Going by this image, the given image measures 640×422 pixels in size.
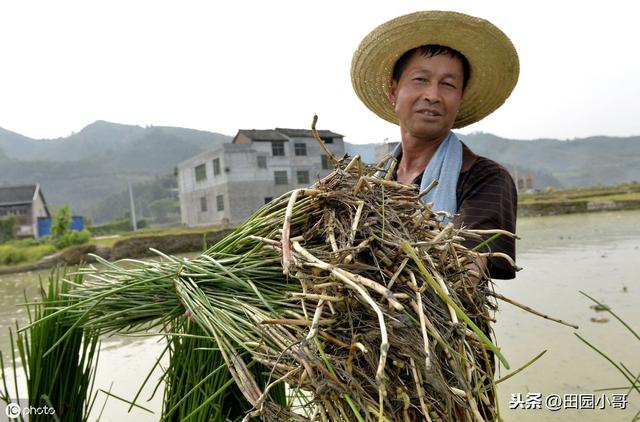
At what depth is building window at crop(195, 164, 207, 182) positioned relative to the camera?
2669 centimetres

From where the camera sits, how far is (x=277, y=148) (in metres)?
25.9

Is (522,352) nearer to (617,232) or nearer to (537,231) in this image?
(617,232)

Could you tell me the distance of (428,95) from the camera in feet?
4.94

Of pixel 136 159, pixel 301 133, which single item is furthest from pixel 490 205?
pixel 136 159

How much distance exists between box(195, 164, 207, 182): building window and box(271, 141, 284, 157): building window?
4.40 m

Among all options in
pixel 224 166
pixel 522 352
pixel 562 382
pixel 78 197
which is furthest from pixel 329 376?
pixel 78 197

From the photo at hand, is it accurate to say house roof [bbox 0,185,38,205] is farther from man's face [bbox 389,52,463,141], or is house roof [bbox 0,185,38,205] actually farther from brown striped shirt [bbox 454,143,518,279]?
brown striped shirt [bbox 454,143,518,279]

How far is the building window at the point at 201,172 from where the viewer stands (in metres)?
26.7

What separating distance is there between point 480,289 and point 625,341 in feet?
15.4

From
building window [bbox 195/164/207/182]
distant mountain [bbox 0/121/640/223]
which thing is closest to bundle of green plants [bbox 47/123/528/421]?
building window [bbox 195/164/207/182]

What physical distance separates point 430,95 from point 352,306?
1.04m

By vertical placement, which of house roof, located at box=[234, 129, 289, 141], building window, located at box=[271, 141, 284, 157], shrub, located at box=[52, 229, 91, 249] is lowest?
shrub, located at box=[52, 229, 91, 249]

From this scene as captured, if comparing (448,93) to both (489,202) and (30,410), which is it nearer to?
(489,202)

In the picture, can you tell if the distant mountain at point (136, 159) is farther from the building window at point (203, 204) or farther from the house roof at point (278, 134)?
the building window at point (203, 204)
